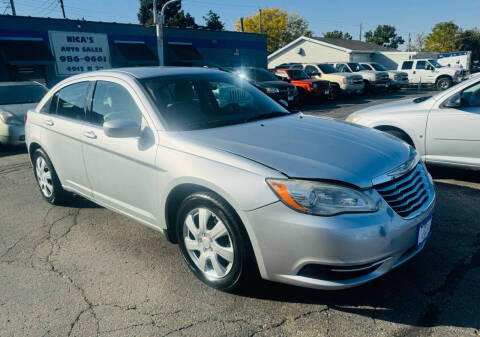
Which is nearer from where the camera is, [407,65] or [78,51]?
[78,51]

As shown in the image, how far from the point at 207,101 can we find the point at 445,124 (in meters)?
3.19

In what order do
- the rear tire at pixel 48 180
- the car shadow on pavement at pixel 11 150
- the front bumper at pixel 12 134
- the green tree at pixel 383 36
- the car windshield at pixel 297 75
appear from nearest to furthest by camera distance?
the rear tire at pixel 48 180 → the front bumper at pixel 12 134 → the car shadow on pavement at pixel 11 150 → the car windshield at pixel 297 75 → the green tree at pixel 383 36

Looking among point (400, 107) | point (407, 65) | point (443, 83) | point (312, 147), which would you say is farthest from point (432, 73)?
point (312, 147)

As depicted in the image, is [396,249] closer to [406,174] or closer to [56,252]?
[406,174]

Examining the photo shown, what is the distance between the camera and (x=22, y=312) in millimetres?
2732

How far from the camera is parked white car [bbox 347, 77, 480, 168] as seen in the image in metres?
4.75

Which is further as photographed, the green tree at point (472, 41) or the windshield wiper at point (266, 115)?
the green tree at point (472, 41)

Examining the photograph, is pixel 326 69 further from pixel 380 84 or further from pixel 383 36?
pixel 383 36

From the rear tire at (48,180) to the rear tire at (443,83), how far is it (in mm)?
24446

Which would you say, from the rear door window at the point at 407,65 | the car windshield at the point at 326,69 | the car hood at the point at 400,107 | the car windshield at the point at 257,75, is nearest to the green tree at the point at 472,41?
the rear door window at the point at 407,65

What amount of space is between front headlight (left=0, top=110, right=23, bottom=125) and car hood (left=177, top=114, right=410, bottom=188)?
7.00 metres

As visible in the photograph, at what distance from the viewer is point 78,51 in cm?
2119

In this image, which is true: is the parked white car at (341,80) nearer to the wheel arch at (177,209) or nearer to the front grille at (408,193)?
the front grille at (408,193)

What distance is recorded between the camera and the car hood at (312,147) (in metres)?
2.45
